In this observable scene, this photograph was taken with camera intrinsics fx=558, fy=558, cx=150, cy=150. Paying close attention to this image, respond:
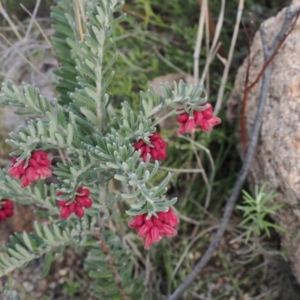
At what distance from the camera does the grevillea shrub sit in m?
1.12

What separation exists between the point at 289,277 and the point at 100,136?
82cm

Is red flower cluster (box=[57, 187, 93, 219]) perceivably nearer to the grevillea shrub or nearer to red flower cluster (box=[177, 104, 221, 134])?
the grevillea shrub

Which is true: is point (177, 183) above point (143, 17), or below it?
below

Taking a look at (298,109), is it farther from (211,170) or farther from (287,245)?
(211,170)

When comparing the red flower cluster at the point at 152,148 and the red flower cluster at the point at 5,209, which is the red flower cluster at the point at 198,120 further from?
the red flower cluster at the point at 5,209

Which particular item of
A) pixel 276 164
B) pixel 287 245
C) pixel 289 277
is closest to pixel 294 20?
pixel 276 164

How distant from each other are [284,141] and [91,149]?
548 mm

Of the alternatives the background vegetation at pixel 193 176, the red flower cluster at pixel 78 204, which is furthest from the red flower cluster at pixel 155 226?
the background vegetation at pixel 193 176

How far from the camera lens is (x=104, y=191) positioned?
1346 millimetres

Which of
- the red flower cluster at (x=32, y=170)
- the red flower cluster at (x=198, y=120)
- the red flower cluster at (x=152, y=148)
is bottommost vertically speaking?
the red flower cluster at (x=32, y=170)

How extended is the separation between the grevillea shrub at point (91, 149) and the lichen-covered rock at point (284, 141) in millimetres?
294

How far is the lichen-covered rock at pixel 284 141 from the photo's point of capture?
145 centimetres

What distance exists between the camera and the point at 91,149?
1.21 m

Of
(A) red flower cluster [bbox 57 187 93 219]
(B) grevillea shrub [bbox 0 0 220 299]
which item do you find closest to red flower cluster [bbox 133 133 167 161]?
(B) grevillea shrub [bbox 0 0 220 299]
